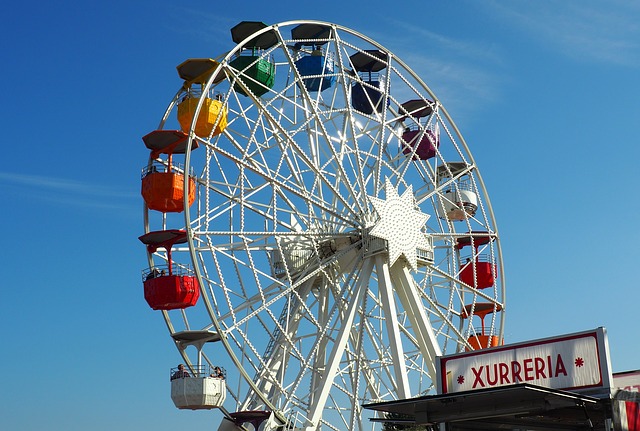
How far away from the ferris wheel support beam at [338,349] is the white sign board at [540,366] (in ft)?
25.5

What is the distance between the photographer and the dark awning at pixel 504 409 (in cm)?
1162

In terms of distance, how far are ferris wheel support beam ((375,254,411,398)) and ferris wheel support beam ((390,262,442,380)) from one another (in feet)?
1.49

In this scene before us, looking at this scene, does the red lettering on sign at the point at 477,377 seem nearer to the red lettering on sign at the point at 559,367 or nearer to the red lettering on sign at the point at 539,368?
the red lettering on sign at the point at 539,368

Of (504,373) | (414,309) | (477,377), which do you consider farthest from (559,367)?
(414,309)

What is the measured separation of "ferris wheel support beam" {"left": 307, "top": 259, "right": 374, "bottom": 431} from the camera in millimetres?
21297

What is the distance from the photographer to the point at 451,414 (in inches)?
498

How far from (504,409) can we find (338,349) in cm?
1026

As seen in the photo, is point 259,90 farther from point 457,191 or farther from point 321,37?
point 457,191

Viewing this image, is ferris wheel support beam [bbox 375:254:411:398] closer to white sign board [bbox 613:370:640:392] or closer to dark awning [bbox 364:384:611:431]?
dark awning [bbox 364:384:611:431]

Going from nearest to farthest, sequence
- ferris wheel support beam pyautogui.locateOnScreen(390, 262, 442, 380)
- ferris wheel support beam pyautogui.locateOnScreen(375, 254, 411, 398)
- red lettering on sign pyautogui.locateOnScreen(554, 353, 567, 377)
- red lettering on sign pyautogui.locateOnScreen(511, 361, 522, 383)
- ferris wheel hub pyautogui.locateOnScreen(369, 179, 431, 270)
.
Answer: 1. red lettering on sign pyautogui.locateOnScreen(554, 353, 567, 377)
2. red lettering on sign pyautogui.locateOnScreen(511, 361, 522, 383)
3. ferris wheel support beam pyautogui.locateOnScreen(375, 254, 411, 398)
4. ferris wheel hub pyautogui.locateOnScreen(369, 179, 431, 270)
5. ferris wheel support beam pyautogui.locateOnScreen(390, 262, 442, 380)

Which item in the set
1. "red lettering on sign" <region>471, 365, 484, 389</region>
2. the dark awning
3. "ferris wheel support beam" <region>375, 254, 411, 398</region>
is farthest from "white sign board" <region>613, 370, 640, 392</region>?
"ferris wheel support beam" <region>375, 254, 411, 398</region>

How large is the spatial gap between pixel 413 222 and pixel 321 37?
570 cm

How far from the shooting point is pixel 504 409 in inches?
476

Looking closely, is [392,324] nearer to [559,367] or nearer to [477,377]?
[477,377]
